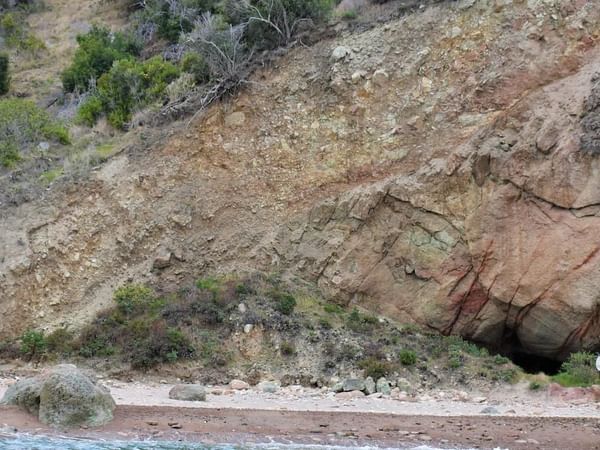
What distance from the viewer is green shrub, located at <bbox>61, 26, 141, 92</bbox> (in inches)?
1321

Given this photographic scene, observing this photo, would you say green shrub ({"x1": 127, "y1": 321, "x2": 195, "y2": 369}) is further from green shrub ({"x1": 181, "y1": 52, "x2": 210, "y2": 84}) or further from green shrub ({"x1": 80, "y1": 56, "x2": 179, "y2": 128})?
green shrub ({"x1": 80, "y1": 56, "x2": 179, "y2": 128})

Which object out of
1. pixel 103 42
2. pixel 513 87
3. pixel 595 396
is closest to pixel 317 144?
pixel 513 87

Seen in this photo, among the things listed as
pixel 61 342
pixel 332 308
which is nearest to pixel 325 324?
pixel 332 308

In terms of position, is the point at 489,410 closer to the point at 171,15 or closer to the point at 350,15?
the point at 350,15

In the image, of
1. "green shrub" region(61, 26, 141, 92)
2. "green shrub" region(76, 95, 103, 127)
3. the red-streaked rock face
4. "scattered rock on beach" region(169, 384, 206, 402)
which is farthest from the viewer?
"green shrub" region(61, 26, 141, 92)

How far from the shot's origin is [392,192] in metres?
20.7

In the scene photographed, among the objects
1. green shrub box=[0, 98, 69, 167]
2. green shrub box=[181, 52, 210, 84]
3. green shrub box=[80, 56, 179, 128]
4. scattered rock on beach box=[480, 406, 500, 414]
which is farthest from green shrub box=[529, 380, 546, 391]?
green shrub box=[0, 98, 69, 167]

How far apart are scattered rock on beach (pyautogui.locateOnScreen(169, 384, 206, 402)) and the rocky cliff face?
520 cm

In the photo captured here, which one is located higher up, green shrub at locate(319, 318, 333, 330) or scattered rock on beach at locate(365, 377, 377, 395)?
green shrub at locate(319, 318, 333, 330)

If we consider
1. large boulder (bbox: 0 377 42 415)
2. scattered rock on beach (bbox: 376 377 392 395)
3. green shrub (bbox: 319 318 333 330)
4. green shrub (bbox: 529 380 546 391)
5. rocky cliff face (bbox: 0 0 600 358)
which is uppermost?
rocky cliff face (bbox: 0 0 600 358)

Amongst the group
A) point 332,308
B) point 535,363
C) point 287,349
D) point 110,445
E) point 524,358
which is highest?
point 110,445

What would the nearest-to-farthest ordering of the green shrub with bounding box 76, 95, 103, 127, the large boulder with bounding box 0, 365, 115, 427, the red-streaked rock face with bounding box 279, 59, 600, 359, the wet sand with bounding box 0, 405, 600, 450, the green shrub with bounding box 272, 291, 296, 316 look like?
the wet sand with bounding box 0, 405, 600, 450 < the large boulder with bounding box 0, 365, 115, 427 < the red-streaked rock face with bounding box 279, 59, 600, 359 < the green shrub with bounding box 272, 291, 296, 316 < the green shrub with bounding box 76, 95, 103, 127

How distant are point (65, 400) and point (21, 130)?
15.2 meters

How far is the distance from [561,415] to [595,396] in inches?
60.0
